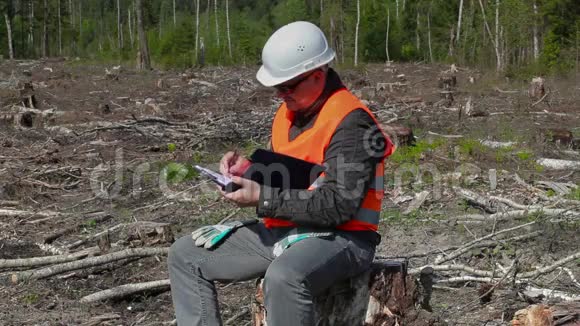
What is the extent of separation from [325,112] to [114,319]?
7.35ft

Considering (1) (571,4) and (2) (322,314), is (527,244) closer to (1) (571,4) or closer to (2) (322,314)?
(2) (322,314)

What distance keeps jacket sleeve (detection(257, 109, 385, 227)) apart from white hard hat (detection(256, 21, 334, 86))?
1.02 feet

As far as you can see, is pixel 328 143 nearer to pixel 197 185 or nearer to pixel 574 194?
pixel 574 194

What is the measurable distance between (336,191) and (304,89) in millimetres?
523

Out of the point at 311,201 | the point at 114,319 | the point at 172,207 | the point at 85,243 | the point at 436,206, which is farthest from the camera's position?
the point at 172,207

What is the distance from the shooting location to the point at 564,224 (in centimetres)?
646

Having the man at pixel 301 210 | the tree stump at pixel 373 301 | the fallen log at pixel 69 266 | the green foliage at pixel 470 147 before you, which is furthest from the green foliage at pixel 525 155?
the man at pixel 301 210

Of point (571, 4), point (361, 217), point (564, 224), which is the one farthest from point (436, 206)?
point (571, 4)

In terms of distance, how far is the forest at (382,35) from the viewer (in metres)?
29.1

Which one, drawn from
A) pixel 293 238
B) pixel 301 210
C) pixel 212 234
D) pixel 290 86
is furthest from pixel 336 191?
pixel 212 234

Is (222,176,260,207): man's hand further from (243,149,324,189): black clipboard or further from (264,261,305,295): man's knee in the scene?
(264,261,305,295): man's knee

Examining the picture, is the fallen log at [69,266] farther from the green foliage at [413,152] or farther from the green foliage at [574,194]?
the green foliage at [413,152]

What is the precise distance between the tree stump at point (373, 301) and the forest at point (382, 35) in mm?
21183

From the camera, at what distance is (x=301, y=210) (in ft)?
11.5
